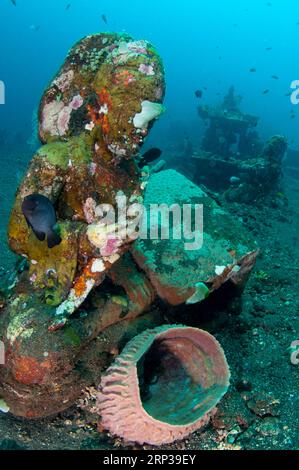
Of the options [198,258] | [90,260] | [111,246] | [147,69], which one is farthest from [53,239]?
[198,258]

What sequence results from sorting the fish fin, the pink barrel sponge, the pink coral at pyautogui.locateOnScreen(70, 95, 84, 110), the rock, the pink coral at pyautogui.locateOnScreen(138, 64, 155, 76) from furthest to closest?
the rock
the pink coral at pyautogui.locateOnScreen(70, 95, 84, 110)
the fish fin
the pink coral at pyautogui.locateOnScreen(138, 64, 155, 76)
the pink barrel sponge

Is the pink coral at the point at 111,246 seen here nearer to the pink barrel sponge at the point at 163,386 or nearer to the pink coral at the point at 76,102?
the pink barrel sponge at the point at 163,386

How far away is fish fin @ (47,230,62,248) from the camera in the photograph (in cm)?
320

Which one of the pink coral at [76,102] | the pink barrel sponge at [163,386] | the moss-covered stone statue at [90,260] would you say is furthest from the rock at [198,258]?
the pink coral at [76,102]

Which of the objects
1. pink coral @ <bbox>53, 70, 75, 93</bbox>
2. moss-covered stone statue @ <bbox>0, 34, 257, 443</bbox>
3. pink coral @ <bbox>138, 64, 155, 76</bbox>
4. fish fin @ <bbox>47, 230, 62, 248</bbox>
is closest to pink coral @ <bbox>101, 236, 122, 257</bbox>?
moss-covered stone statue @ <bbox>0, 34, 257, 443</bbox>

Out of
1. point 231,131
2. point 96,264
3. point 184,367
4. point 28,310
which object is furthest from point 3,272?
point 231,131

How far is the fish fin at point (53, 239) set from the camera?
10.5 feet

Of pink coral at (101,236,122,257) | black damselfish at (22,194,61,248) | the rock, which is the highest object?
black damselfish at (22,194,61,248)

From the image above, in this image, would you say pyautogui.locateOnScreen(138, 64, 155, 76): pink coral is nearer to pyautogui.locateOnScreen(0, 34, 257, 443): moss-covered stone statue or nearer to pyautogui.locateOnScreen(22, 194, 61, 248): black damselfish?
pyautogui.locateOnScreen(0, 34, 257, 443): moss-covered stone statue

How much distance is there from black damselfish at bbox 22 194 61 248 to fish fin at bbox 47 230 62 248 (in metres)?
0.03

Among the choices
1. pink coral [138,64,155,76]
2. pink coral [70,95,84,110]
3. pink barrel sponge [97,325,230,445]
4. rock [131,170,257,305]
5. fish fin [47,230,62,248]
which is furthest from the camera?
rock [131,170,257,305]

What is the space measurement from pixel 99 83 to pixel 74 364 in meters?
2.64
